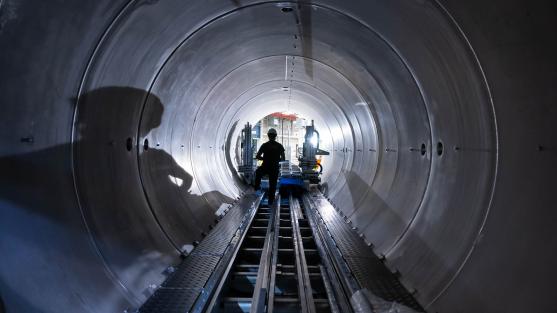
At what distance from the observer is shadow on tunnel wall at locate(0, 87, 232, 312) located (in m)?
2.53

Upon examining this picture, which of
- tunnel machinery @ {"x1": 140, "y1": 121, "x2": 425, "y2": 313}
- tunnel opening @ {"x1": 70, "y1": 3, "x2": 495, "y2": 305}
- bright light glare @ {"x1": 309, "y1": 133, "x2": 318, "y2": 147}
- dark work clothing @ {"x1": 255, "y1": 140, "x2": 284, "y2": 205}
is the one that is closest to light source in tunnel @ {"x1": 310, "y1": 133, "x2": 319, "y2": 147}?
bright light glare @ {"x1": 309, "y1": 133, "x2": 318, "y2": 147}

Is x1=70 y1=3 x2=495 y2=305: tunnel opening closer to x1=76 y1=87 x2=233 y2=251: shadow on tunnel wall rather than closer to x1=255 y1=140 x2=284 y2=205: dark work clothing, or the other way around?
x1=76 y1=87 x2=233 y2=251: shadow on tunnel wall

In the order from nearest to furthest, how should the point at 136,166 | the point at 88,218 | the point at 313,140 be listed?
the point at 88,218 → the point at 136,166 → the point at 313,140

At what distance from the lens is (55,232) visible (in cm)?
284

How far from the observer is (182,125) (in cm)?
686

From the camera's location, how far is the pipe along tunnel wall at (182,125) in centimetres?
249

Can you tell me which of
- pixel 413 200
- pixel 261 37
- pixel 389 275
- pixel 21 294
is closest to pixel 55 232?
pixel 21 294

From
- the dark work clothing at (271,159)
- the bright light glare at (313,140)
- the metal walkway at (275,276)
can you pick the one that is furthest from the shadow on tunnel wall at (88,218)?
the bright light glare at (313,140)

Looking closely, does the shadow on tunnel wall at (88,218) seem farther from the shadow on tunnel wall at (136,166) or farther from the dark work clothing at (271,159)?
the dark work clothing at (271,159)

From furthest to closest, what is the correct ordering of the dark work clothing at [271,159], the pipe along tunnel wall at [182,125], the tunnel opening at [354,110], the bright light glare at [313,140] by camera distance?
the bright light glare at [313,140], the dark work clothing at [271,159], the tunnel opening at [354,110], the pipe along tunnel wall at [182,125]

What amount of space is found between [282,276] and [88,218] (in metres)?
2.62

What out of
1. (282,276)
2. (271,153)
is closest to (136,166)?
(282,276)

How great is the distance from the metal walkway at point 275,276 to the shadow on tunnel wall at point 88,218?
39 centimetres

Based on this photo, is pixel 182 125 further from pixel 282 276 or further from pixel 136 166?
pixel 282 276
